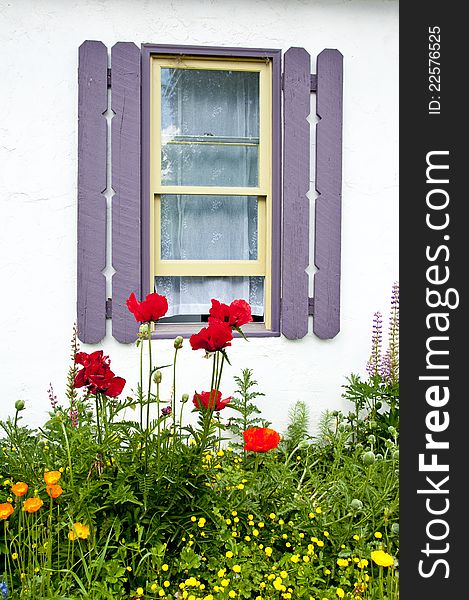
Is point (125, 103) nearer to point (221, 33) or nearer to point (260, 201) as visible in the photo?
point (221, 33)

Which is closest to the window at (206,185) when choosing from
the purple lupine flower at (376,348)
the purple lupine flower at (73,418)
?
the purple lupine flower at (376,348)

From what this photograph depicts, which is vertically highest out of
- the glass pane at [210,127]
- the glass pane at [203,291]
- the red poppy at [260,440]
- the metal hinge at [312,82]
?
the metal hinge at [312,82]

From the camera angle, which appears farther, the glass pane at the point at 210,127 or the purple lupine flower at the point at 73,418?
the glass pane at the point at 210,127

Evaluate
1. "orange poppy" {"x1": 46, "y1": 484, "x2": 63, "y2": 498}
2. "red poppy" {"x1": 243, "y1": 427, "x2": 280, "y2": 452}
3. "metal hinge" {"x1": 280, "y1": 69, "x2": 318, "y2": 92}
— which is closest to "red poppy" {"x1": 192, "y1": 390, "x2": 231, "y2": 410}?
"red poppy" {"x1": 243, "y1": 427, "x2": 280, "y2": 452}

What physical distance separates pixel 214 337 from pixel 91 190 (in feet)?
6.02

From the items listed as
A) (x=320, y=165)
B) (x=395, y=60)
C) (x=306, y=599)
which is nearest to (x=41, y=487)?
(x=306, y=599)

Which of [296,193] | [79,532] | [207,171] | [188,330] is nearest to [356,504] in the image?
Result: [79,532]

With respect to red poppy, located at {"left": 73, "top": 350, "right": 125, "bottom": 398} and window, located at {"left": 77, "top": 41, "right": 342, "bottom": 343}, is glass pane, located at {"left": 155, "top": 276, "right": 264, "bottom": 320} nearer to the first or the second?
window, located at {"left": 77, "top": 41, "right": 342, "bottom": 343}

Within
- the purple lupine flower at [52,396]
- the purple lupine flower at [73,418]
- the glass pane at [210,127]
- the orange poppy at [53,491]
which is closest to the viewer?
the orange poppy at [53,491]

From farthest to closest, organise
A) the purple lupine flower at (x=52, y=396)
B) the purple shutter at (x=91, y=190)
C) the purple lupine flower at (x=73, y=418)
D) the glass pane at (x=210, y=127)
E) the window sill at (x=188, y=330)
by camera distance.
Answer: the glass pane at (x=210, y=127) < the window sill at (x=188, y=330) < the purple shutter at (x=91, y=190) < the purple lupine flower at (x=52, y=396) < the purple lupine flower at (x=73, y=418)

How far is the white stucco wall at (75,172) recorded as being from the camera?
3918mm

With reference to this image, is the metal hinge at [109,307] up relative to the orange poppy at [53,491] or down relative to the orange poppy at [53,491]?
up

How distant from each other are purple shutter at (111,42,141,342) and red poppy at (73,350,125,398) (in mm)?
1391

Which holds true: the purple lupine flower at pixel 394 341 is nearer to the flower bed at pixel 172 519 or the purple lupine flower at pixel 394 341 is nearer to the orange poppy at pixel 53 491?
the flower bed at pixel 172 519
